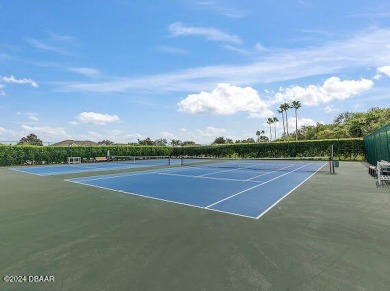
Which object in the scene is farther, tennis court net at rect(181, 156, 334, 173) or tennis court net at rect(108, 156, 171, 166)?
tennis court net at rect(108, 156, 171, 166)

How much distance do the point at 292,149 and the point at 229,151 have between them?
36.4ft

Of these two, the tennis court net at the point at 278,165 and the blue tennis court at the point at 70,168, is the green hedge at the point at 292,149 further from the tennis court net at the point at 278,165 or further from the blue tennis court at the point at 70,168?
the blue tennis court at the point at 70,168

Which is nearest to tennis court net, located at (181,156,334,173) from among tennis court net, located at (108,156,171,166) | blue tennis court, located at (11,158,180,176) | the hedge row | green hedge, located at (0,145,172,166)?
the hedge row

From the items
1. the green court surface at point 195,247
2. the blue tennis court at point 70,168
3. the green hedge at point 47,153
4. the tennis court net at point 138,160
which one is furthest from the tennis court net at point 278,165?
the green hedge at point 47,153

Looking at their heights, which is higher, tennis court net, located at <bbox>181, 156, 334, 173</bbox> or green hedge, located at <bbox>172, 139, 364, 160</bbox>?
green hedge, located at <bbox>172, 139, 364, 160</bbox>

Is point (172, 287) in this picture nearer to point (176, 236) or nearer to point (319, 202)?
point (176, 236)

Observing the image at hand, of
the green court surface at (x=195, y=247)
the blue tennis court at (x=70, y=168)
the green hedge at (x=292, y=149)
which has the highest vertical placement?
the green hedge at (x=292, y=149)

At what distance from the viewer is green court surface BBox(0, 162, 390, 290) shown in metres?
3.76

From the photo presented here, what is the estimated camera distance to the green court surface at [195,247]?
12.3 ft

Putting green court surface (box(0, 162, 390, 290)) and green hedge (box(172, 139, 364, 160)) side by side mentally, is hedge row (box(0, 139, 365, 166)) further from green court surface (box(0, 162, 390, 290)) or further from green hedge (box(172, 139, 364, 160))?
green court surface (box(0, 162, 390, 290))

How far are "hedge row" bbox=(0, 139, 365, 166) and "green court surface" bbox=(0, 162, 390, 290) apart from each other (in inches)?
1152

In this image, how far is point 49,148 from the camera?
1391 inches

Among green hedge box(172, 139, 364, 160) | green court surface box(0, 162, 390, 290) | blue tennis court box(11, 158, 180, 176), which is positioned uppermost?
green hedge box(172, 139, 364, 160)

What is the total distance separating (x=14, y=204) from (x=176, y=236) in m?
7.18
